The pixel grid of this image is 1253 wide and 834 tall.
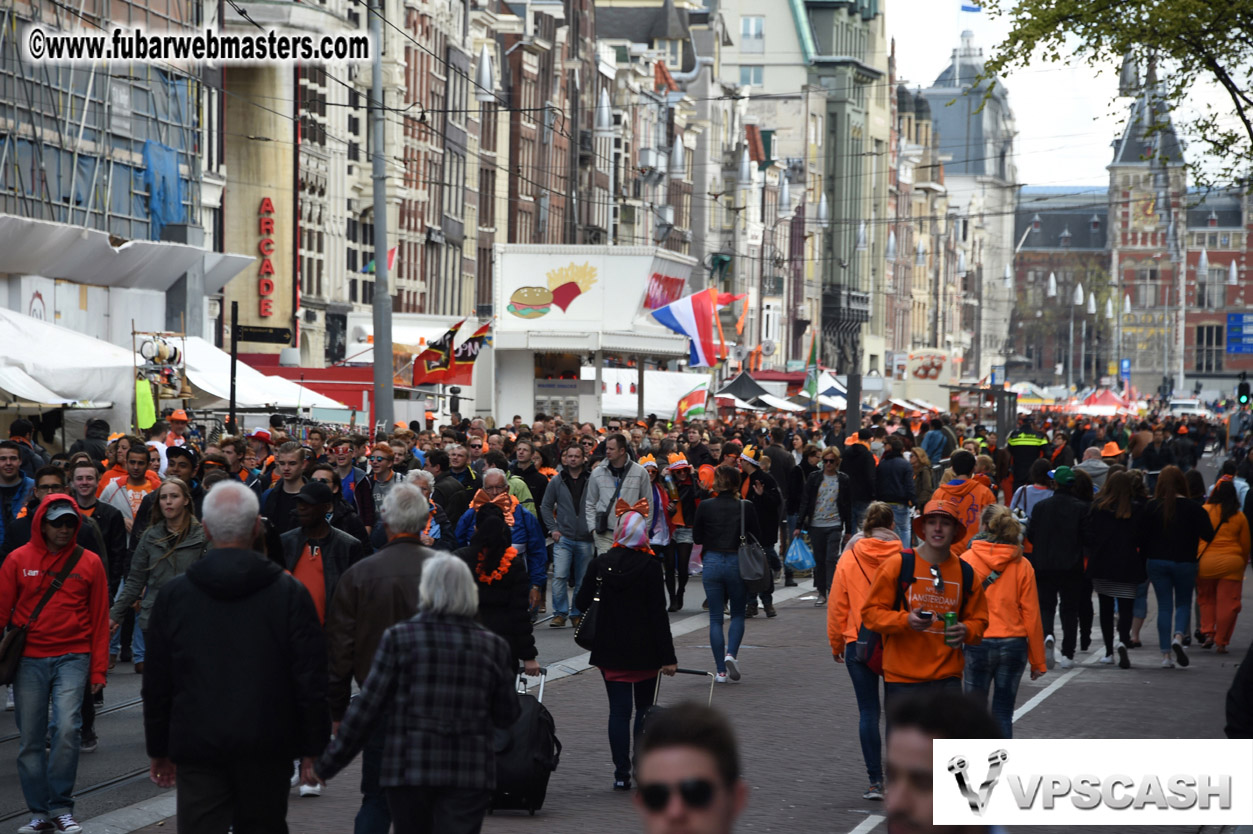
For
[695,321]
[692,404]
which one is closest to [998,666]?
[692,404]

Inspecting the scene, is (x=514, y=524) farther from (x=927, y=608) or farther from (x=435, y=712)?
(x=435, y=712)

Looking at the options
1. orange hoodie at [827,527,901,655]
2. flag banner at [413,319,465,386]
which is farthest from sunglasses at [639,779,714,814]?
flag banner at [413,319,465,386]

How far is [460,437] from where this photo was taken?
910 inches

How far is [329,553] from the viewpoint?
31.3 ft

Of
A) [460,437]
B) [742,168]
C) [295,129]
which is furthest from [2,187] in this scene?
[742,168]

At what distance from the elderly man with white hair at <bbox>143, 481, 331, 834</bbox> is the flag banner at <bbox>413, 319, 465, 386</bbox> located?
27.3m

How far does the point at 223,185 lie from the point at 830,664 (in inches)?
1202

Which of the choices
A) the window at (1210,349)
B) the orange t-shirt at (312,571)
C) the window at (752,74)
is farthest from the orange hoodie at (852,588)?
the window at (1210,349)

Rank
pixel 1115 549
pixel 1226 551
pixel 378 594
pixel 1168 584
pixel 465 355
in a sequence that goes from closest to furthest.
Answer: pixel 378 594, pixel 1115 549, pixel 1168 584, pixel 1226 551, pixel 465 355

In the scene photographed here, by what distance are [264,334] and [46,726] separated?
3239 centimetres

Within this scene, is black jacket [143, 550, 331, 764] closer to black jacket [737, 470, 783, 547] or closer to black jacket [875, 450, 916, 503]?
black jacket [737, 470, 783, 547]

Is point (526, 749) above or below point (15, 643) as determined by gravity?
below

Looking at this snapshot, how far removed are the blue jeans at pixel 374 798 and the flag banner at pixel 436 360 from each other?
2667 cm

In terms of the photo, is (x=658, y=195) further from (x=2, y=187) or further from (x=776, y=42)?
(x=2, y=187)
